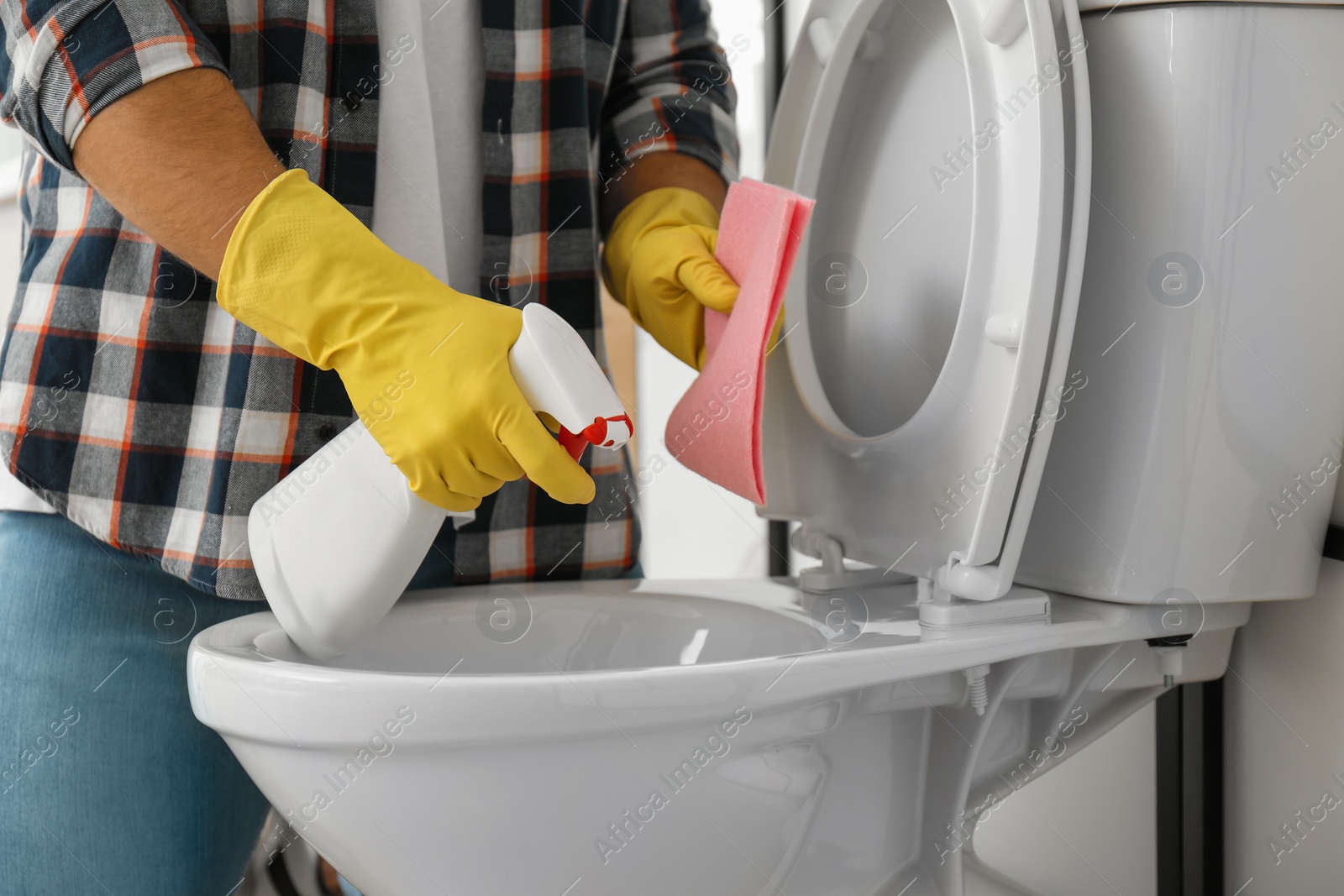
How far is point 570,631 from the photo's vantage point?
0.67m

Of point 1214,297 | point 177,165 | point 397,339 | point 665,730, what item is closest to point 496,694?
point 665,730

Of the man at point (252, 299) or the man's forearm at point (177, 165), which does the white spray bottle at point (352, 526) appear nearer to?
the man at point (252, 299)

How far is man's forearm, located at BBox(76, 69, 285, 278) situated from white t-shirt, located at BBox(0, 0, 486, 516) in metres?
0.14

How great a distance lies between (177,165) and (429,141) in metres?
0.19

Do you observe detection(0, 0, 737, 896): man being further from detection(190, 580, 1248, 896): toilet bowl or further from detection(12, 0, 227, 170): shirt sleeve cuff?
detection(190, 580, 1248, 896): toilet bowl

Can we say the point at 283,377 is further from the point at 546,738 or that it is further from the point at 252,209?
the point at 546,738

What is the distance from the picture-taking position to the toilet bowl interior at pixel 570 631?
638mm

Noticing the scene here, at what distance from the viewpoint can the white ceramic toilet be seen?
1.52 ft

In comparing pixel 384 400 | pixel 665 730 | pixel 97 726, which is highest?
pixel 384 400

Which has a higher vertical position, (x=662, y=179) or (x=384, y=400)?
(x=662, y=179)

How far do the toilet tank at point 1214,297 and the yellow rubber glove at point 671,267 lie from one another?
24 centimetres

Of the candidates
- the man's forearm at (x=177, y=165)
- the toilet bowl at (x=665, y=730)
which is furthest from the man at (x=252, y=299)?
the toilet bowl at (x=665, y=730)

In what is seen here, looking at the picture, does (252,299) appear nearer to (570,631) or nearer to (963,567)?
(570,631)

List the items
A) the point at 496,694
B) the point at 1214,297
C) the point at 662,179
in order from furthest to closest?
the point at 662,179, the point at 1214,297, the point at 496,694
